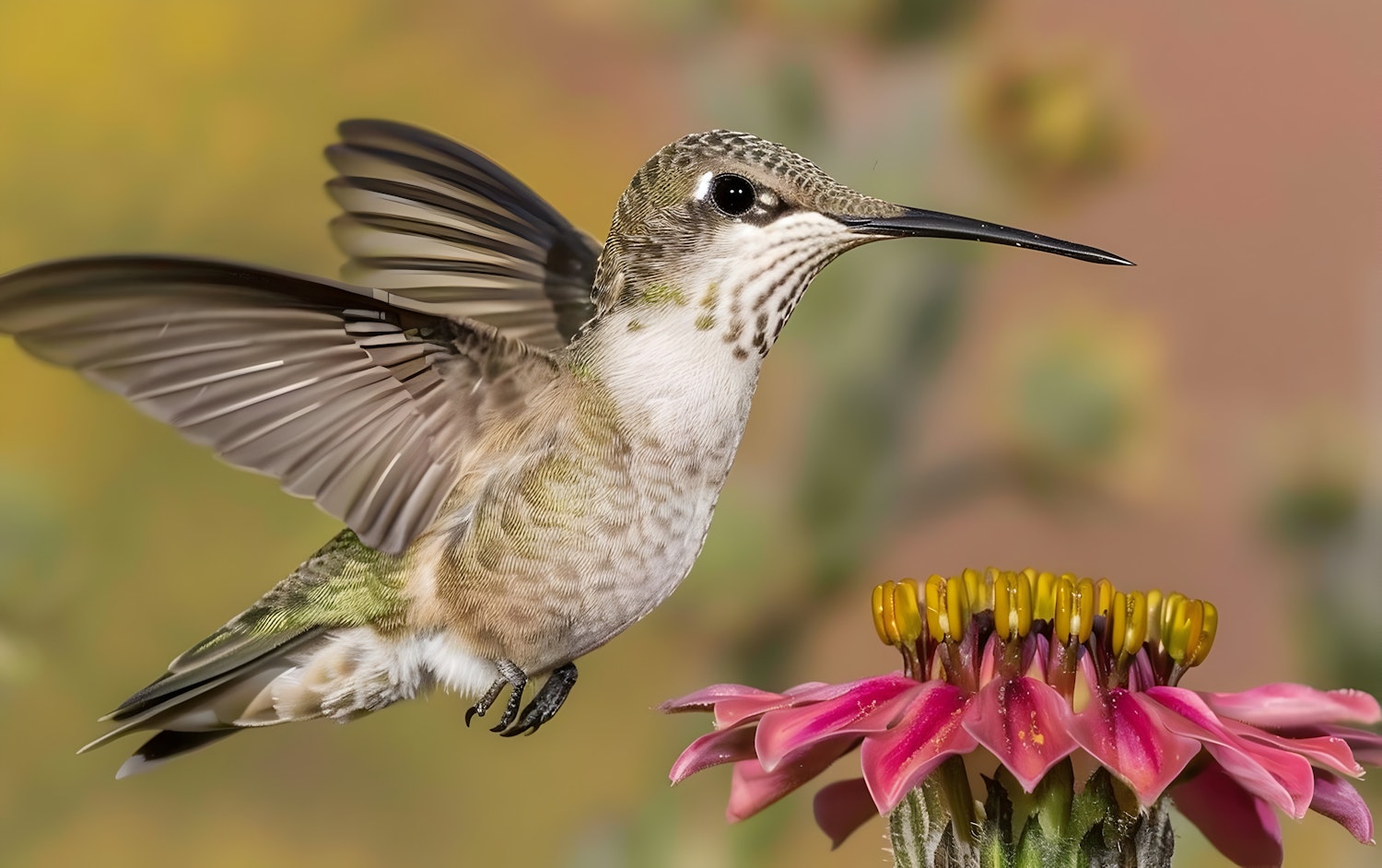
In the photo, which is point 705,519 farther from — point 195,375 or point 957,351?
point 957,351

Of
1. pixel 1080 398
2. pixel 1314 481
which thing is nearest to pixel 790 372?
pixel 1080 398

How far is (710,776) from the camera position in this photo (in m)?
1.29

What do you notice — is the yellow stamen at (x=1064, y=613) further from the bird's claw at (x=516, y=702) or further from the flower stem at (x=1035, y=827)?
the bird's claw at (x=516, y=702)

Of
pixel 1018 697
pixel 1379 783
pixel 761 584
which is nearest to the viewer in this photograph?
pixel 1018 697

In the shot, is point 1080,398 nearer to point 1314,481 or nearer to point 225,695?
point 1314,481

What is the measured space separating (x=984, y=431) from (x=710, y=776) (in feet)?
1.41

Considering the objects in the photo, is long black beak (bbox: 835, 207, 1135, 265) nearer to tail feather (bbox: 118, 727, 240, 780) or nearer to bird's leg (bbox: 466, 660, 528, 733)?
bird's leg (bbox: 466, 660, 528, 733)

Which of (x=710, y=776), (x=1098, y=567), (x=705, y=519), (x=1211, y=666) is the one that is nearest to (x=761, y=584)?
(x=710, y=776)

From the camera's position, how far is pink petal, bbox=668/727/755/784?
0.45 m

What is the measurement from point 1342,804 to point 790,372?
83 cm

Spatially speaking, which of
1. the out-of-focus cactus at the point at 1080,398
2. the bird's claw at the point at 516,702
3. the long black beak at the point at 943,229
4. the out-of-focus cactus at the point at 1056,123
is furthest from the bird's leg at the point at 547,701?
the out-of-focus cactus at the point at 1056,123

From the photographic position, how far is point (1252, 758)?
Answer: 1.27 feet

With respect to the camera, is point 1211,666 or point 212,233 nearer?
point 212,233

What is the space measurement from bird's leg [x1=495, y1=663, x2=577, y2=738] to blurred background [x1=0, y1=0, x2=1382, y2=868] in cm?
49
